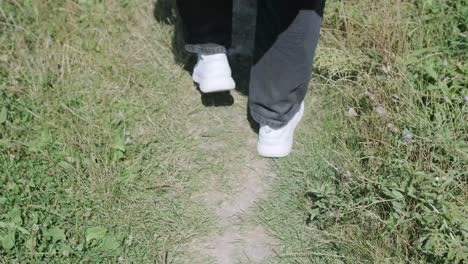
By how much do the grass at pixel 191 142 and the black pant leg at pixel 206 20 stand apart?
34cm

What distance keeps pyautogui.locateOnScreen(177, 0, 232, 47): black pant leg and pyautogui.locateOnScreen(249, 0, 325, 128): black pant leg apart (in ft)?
0.91

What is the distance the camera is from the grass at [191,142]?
76.7 inches

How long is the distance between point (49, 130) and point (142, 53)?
2.31 feet

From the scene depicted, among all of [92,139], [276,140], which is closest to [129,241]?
[92,139]

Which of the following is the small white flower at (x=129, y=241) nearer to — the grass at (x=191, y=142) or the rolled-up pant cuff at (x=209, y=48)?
the grass at (x=191, y=142)

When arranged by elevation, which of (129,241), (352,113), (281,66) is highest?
(281,66)

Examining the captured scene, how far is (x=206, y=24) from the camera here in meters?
2.39

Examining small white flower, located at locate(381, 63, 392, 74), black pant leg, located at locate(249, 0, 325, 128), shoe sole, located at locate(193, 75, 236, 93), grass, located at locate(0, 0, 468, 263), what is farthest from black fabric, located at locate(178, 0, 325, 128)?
small white flower, located at locate(381, 63, 392, 74)

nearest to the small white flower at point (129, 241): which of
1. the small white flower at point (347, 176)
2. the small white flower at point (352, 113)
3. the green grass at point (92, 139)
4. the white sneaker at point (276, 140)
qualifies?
the green grass at point (92, 139)

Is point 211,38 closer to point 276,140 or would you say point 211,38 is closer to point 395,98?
point 276,140

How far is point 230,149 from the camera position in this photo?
97.1 inches

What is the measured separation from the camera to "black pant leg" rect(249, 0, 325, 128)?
200cm

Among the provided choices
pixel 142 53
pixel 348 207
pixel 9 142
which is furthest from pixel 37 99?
pixel 348 207

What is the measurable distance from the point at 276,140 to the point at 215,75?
38cm
